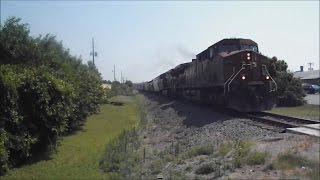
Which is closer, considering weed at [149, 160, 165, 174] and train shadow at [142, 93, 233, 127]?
weed at [149, 160, 165, 174]

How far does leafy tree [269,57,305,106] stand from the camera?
35.8 meters

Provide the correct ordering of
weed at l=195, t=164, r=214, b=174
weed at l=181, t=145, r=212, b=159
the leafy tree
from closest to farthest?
weed at l=195, t=164, r=214, b=174 → weed at l=181, t=145, r=212, b=159 → the leafy tree

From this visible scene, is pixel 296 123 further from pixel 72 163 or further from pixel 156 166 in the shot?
pixel 72 163

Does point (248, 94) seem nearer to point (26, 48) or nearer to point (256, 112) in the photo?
point (256, 112)

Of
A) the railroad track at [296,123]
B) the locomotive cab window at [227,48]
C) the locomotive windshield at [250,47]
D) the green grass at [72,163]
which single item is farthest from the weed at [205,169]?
the locomotive windshield at [250,47]

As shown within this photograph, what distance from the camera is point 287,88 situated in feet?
120

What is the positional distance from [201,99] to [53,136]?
586 inches

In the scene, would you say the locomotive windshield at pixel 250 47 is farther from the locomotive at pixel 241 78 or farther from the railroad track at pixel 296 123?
the railroad track at pixel 296 123

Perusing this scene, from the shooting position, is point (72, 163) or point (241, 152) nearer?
point (241, 152)

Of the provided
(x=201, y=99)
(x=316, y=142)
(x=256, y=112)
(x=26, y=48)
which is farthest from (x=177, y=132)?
(x=26, y=48)

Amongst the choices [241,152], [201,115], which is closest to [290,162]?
[241,152]

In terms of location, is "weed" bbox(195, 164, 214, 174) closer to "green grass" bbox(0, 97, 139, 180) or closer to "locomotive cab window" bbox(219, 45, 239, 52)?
"green grass" bbox(0, 97, 139, 180)

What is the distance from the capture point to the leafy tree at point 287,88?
1411 inches

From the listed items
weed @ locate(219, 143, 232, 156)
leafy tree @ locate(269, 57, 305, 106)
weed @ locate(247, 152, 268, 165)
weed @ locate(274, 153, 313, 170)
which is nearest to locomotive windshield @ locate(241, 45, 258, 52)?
leafy tree @ locate(269, 57, 305, 106)
